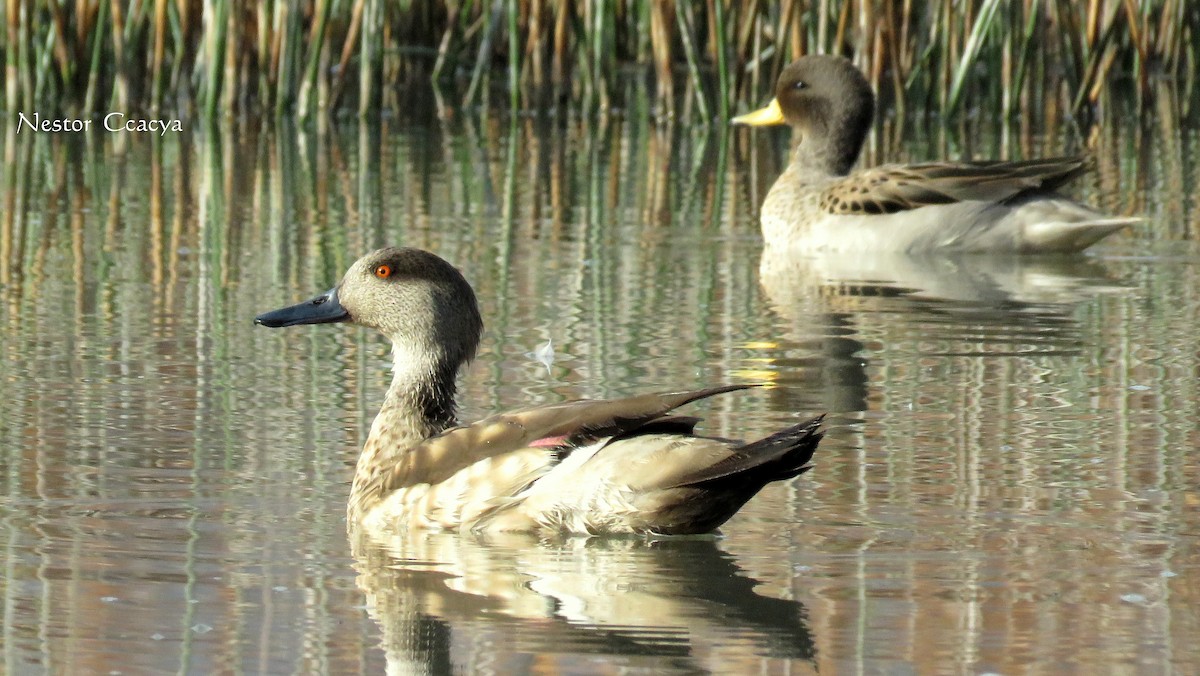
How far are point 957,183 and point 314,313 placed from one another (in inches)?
206

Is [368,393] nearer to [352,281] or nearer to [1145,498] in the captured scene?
[352,281]

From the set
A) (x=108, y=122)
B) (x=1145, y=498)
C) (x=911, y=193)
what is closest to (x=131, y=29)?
(x=108, y=122)

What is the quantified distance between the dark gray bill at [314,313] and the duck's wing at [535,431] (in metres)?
0.66

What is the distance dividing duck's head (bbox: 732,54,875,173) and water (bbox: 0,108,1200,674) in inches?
25.4

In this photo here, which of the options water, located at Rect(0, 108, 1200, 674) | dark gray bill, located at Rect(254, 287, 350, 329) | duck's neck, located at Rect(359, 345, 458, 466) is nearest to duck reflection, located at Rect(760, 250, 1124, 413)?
water, located at Rect(0, 108, 1200, 674)

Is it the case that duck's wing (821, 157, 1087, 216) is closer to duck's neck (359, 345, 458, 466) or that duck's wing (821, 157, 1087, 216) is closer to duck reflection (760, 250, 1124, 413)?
duck reflection (760, 250, 1124, 413)

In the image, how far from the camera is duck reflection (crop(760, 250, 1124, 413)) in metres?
7.61

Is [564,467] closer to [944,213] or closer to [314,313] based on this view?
[314,313]

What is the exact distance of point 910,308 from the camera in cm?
891

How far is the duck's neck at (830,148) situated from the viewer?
39.0ft

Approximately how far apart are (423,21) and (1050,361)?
11154 millimetres

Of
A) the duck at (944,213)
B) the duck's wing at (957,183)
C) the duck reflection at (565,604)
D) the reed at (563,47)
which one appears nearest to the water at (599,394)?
the duck reflection at (565,604)

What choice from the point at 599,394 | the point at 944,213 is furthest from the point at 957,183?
the point at 599,394

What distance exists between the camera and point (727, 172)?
14039 millimetres
